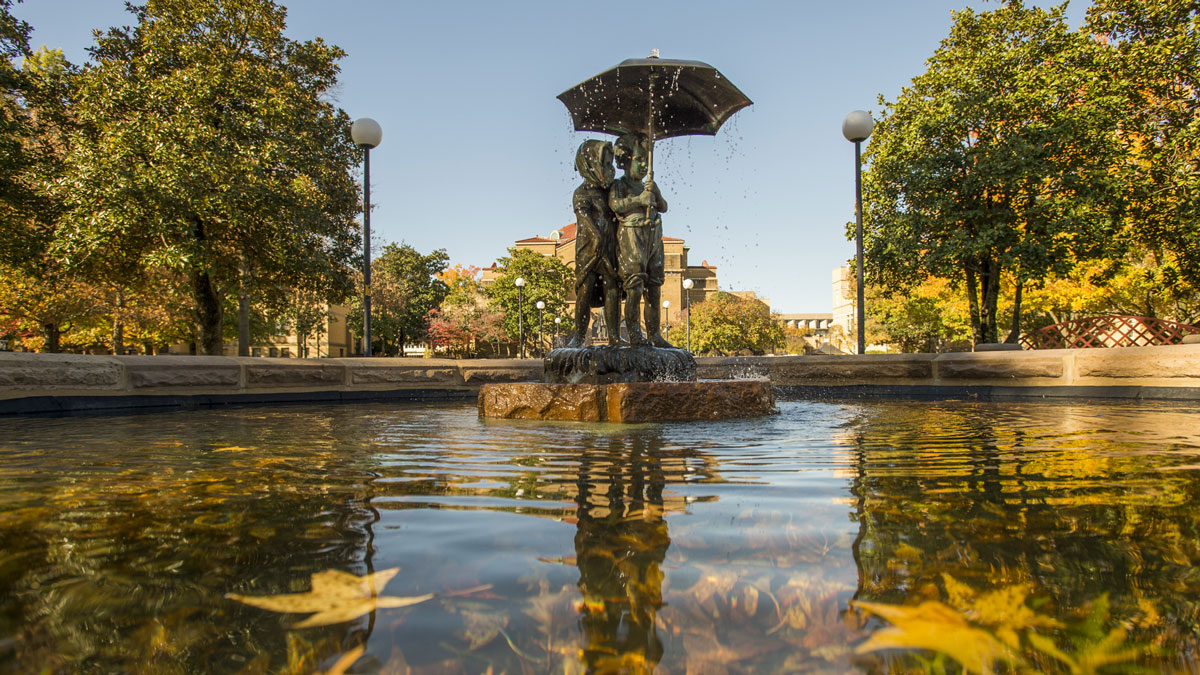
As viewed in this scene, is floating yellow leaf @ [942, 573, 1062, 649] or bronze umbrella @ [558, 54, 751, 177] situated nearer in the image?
floating yellow leaf @ [942, 573, 1062, 649]

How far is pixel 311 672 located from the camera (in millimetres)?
1168

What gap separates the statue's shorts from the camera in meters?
7.82

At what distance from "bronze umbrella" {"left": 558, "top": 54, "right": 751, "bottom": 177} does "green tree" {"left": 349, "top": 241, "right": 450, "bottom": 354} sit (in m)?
45.6

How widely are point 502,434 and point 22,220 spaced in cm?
1540

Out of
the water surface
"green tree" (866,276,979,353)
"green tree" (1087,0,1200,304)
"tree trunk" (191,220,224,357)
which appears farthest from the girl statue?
"green tree" (866,276,979,353)

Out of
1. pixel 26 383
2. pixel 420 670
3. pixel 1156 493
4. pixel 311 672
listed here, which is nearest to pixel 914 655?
pixel 420 670

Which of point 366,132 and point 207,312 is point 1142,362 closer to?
point 366,132

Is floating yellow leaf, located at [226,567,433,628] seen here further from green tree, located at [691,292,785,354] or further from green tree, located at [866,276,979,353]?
green tree, located at [691,292,785,354]

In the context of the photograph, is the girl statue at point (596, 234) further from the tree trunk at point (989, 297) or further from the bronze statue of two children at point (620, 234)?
the tree trunk at point (989, 297)

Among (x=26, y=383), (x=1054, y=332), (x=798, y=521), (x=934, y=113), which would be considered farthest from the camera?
(x=1054, y=332)

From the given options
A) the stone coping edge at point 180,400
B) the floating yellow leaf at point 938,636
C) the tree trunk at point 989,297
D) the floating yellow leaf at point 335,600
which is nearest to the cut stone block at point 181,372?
the stone coping edge at point 180,400

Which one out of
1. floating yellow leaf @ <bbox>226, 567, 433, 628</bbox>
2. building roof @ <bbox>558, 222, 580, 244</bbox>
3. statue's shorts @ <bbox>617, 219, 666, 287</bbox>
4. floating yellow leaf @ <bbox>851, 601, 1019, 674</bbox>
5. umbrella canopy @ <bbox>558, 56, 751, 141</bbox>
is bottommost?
floating yellow leaf @ <bbox>226, 567, 433, 628</bbox>

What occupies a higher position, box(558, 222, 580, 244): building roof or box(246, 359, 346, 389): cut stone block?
box(558, 222, 580, 244): building roof

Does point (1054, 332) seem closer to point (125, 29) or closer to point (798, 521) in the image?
point (798, 521)
